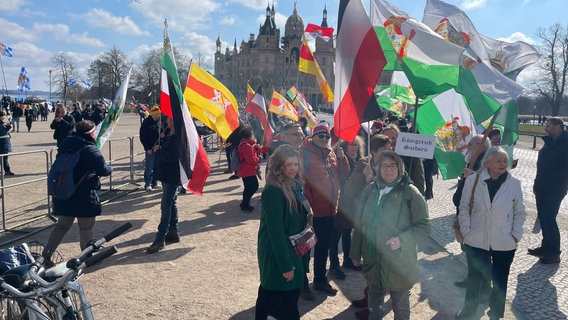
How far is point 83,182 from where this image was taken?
480cm

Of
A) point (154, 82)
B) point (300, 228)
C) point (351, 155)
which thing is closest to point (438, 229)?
point (351, 155)

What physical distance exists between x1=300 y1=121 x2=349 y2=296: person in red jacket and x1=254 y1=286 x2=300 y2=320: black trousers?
1450 millimetres

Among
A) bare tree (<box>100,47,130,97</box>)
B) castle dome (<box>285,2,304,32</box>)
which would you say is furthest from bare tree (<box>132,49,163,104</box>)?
castle dome (<box>285,2,304,32</box>)

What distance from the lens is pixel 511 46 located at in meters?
6.61

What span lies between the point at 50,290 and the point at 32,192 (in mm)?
7964

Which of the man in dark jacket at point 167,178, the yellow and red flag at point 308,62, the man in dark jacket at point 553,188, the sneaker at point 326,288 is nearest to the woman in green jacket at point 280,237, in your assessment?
the sneaker at point 326,288

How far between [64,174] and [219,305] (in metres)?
2.28

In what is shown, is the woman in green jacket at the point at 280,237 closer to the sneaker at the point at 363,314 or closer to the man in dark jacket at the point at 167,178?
the sneaker at the point at 363,314

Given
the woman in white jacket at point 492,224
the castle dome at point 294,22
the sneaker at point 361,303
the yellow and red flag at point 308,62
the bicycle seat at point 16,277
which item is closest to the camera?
the bicycle seat at point 16,277

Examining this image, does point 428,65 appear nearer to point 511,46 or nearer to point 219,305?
point 511,46

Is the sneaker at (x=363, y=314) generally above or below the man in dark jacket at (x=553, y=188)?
below

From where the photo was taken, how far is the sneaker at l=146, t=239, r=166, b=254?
580cm

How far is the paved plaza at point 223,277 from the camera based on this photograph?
171 inches

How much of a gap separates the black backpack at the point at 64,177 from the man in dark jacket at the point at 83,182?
0.05 meters
